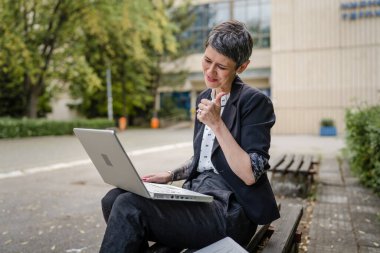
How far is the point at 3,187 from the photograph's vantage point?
619cm

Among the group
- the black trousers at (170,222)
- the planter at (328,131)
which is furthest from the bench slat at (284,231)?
the planter at (328,131)

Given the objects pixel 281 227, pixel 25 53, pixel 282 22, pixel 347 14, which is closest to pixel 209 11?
pixel 282 22

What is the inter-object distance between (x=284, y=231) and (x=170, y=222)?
105 cm

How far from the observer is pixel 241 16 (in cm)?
3309

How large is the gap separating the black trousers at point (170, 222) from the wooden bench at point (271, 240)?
0.05 m

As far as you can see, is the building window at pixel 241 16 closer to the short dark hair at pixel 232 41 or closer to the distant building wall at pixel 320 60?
the distant building wall at pixel 320 60

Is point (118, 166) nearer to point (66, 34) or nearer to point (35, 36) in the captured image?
point (35, 36)

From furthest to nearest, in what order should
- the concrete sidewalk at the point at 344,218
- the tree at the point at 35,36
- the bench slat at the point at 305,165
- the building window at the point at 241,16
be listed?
1. the building window at the point at 241,16
2. the tree at the point at 35,36
3. the bench slat at the point at 305,165
4. the concrete sidewalk at the point at 344,218

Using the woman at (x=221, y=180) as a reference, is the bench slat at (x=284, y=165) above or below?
below

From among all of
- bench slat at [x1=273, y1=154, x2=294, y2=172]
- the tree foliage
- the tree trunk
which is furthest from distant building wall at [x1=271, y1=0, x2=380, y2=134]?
bench slat at [x1=273, y1=154, x2=294, y2=172]

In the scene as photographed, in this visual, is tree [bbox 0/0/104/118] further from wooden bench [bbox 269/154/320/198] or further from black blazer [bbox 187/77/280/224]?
black blazer [bbox 187/77/280/224]

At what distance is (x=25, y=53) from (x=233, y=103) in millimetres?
15584

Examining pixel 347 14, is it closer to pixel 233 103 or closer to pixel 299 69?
pixel 299 69

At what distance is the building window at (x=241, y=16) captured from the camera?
32188mm
